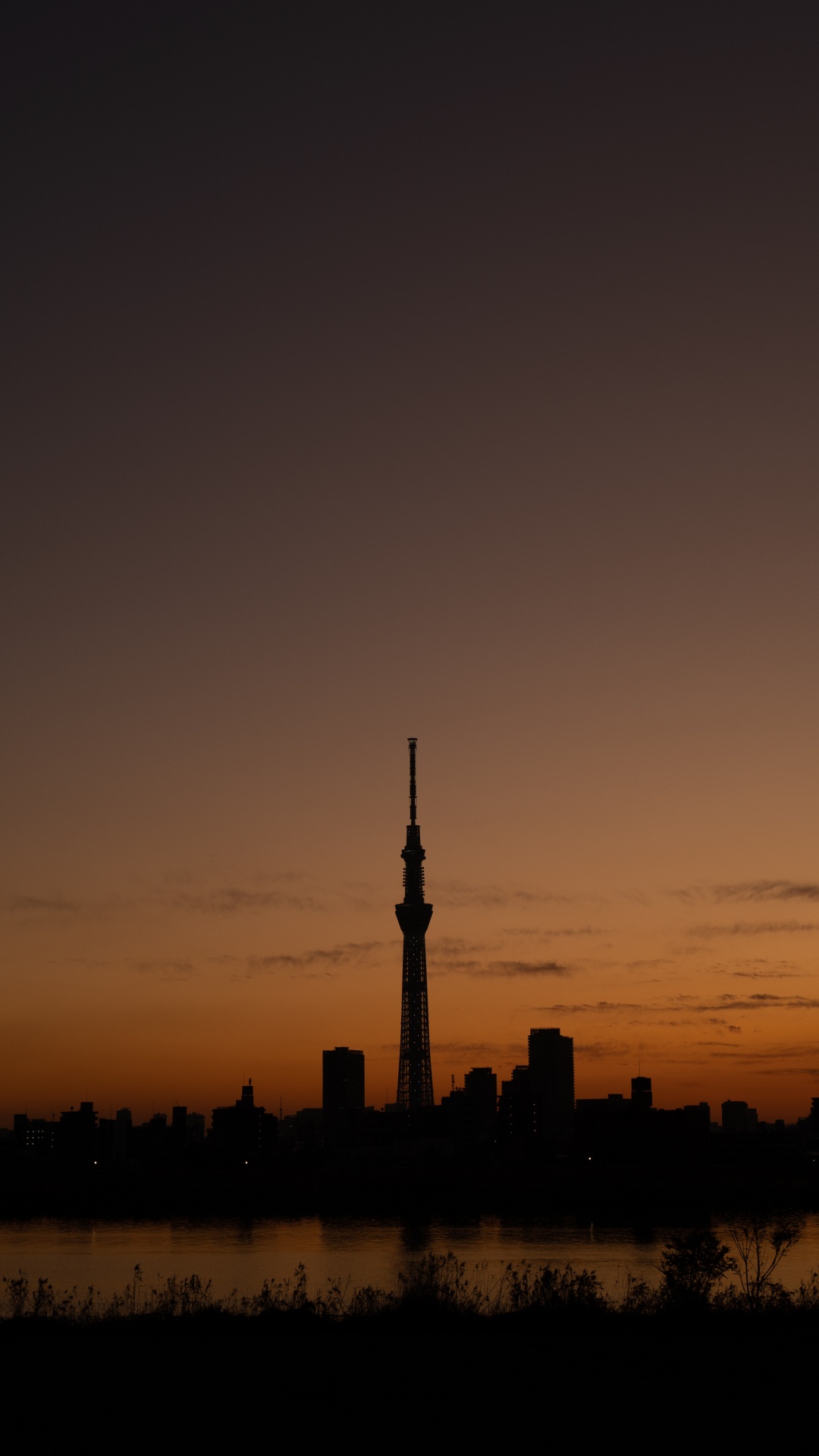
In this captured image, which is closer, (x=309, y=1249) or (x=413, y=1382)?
(x=413, y=1382)

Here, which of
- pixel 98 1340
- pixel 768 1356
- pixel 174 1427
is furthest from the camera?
pixel 98 1340

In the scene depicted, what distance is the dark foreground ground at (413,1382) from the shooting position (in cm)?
1377

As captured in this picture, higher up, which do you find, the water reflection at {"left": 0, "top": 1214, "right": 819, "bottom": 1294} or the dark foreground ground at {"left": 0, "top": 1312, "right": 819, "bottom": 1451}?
the dark foreground ground at {"left": 0, "top": 1312, "right": 819, "bottom": 1451}

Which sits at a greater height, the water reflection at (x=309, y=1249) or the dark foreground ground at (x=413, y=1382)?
the dark foreground ground at (x=413, y=1382)

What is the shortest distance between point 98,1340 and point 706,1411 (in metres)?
9.23

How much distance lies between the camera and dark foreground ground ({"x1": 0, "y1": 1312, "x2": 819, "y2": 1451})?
45.2 feet

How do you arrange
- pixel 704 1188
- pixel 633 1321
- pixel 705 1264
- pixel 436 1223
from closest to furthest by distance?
pixel 633 1321
pixel 705 1264
pixel 436 1223
pixel 704 1188

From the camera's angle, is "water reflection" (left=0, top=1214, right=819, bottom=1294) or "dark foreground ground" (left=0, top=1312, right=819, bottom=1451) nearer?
"dark foreground ground" (left=0, top=1312, right=819, bottom=1451)

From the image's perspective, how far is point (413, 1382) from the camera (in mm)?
16109

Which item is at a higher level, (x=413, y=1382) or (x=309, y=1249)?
(x=413, y=1382)

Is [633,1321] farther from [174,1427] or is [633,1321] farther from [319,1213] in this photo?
[319,1213]

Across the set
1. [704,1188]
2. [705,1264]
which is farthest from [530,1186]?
[705,1264]

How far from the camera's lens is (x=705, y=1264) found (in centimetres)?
2455

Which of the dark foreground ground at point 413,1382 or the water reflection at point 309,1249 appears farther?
the water reflection at point 309,1249
